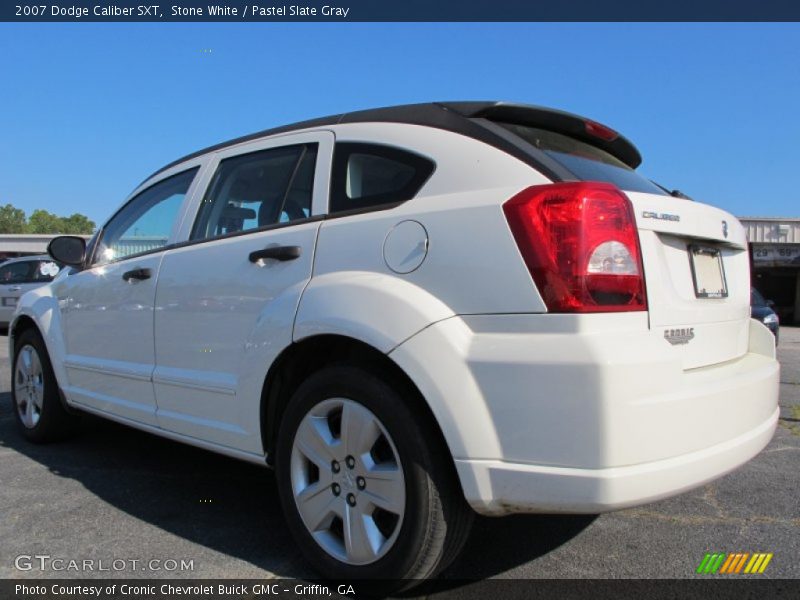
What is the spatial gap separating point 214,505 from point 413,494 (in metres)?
1.61

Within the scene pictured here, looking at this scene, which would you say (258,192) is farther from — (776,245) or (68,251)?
(776,245)

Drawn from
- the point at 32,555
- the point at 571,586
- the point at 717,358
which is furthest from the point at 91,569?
the point at 717,358

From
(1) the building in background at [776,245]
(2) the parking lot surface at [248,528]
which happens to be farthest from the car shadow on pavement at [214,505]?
(1) the building in background at [776,245]

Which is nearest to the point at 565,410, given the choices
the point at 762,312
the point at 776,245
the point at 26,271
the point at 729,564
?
the point at 729,564

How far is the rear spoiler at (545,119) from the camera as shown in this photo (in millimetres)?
2539

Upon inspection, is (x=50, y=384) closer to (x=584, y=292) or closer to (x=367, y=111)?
(x=367, y=111)

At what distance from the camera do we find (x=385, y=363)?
93.1 inches

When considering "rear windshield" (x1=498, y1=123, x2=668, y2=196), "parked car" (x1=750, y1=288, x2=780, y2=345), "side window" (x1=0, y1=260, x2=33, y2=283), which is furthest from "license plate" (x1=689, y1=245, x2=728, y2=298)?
"side window" (x1=0, y1=260, x2=33, y2=283)

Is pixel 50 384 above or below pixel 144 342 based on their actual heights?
below

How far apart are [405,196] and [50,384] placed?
127 inches

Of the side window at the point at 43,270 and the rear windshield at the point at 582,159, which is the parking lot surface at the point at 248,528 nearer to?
the rear windshield at the point at 582,159

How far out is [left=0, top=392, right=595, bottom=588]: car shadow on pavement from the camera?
2.72m

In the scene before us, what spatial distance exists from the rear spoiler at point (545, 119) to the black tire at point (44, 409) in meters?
3.37

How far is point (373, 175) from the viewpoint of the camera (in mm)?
2625
